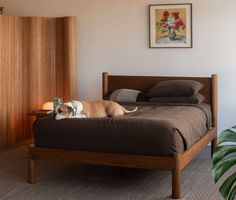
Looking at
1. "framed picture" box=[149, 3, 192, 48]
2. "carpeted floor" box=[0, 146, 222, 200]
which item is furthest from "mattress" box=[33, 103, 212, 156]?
"framed picture" box=[149, 3, 192, 48]

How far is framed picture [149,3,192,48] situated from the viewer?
5105mm

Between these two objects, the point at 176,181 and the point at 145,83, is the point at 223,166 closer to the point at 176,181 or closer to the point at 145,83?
the point at 176,181

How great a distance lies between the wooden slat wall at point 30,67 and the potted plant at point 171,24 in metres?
1.13

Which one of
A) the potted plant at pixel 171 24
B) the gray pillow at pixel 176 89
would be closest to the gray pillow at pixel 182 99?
the gray pillow at pixel 176 89

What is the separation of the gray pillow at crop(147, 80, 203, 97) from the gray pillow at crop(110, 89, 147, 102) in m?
0.09

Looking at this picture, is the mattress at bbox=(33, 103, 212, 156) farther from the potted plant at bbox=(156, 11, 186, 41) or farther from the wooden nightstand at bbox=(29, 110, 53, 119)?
the potted plant at bbox=(156, 11, 186, 41)

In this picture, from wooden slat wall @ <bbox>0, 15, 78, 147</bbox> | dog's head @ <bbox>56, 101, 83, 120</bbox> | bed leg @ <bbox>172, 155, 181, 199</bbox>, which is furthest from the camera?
wooden slat wall @ <bbox>0, 15, 78, 147</bbox>

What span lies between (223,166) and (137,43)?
4189 mm

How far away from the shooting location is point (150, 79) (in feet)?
17.1

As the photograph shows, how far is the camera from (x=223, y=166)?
51.6 inches

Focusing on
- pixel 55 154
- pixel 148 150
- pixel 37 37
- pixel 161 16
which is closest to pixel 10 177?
pixel 55 154

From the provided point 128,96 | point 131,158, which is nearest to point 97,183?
point 131,158

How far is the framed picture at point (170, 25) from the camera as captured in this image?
5.11m

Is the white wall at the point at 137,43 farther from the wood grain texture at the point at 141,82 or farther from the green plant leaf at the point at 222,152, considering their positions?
the green plant leaf at the point at 222,152
